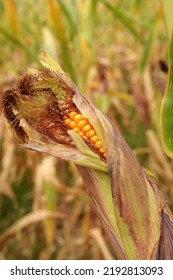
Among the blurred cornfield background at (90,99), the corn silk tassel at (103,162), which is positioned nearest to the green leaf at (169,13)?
the corn silk tassel at (103,162)

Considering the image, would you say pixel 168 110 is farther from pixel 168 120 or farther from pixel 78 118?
pixel 78 118

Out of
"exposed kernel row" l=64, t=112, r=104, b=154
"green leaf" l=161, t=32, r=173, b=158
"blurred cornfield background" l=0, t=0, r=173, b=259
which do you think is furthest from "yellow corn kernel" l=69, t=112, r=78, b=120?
"blurred cornfield background" l=0, t=0, r=173, b=259

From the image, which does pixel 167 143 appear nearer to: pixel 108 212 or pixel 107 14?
pixel 108 212

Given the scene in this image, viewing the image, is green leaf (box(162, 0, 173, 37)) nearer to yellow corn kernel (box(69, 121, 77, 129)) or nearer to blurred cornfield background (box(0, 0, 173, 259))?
yellow corn kernel (box(69, 121, 77, 129))

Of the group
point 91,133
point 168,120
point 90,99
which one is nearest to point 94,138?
point 91,133

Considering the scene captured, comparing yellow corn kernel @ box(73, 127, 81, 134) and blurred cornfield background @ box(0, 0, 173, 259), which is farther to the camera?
blurred cornfield background @ box(0, 0, 173, 259)

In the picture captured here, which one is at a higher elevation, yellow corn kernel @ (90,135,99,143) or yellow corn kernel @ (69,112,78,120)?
yellow corn kernel @ (69,112,78,120)
